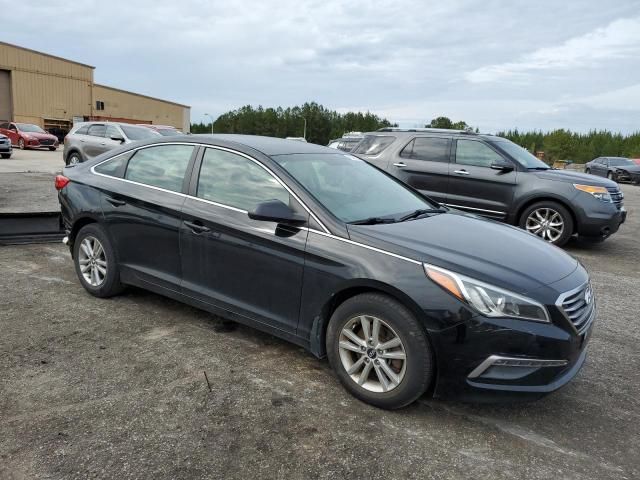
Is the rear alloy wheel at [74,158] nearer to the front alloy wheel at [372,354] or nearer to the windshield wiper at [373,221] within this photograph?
the windshield wiper at [373,221]

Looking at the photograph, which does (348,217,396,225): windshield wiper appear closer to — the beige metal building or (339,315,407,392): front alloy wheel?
(339,315,407,392): front alloy wheel

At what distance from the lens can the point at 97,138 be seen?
1504 centimetres

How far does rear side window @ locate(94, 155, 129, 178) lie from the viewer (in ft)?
14.9

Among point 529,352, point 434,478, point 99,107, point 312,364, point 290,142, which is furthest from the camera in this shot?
point 99,107

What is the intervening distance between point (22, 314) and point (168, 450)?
7.83 feet

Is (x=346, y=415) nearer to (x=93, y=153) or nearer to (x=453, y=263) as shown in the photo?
(x=453, y=263)

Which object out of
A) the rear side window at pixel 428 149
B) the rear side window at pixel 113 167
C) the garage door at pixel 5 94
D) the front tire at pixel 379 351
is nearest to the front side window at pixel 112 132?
the rear side window at pixel 428 149

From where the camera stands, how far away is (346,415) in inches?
116

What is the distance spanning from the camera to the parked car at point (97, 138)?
48.4 feet

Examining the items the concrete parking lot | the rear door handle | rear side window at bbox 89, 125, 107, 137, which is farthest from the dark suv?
rear side window at bbox 89, 125, 107, 137

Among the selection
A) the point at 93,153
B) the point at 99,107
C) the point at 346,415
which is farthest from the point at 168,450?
the point at 99,107

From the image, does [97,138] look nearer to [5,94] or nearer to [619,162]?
[619,162]

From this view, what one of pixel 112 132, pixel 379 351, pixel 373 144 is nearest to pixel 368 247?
pixel 379 351

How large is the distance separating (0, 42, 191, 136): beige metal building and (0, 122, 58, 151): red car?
828 inches
